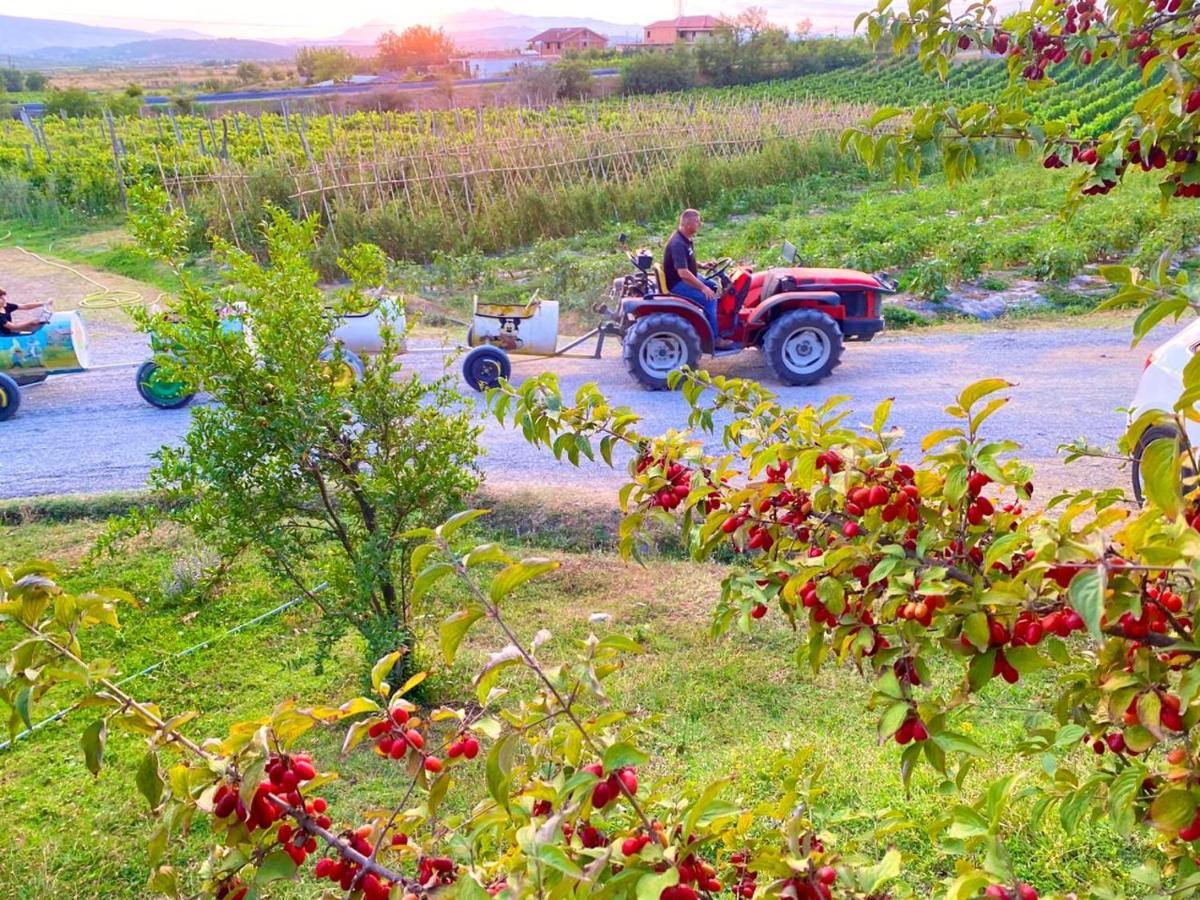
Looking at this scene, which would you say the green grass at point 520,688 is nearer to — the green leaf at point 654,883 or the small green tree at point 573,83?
the green leaf at point 654,883

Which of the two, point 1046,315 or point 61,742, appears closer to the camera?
point 61,742

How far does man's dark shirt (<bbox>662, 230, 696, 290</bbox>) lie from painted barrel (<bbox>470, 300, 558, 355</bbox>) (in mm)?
1193

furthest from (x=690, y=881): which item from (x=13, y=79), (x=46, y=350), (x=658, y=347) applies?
(x=13, y=79)

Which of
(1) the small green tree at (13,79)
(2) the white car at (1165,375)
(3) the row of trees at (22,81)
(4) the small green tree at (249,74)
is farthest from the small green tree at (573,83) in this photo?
(1) the small green tree at (13,79)

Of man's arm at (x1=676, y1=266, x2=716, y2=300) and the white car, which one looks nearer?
the white car

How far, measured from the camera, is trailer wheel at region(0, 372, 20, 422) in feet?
27.4

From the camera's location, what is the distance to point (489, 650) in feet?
15.7

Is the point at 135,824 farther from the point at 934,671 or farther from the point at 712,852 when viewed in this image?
the point at 934,671

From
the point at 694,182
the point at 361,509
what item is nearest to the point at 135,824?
the point at 361,509

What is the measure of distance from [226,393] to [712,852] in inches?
98.0

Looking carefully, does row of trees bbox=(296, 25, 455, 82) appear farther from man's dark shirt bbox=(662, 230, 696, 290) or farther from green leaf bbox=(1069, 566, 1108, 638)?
green leaf bbox=(1069, 566, 1108, 638)

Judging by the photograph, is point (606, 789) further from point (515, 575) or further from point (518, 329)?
point (518, 329)

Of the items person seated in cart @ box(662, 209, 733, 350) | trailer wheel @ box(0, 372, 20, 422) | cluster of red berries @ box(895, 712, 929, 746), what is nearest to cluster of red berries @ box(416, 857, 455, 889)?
cluster of red berries @ box(895, 712, 929, 746)

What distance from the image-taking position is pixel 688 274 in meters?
7.86
